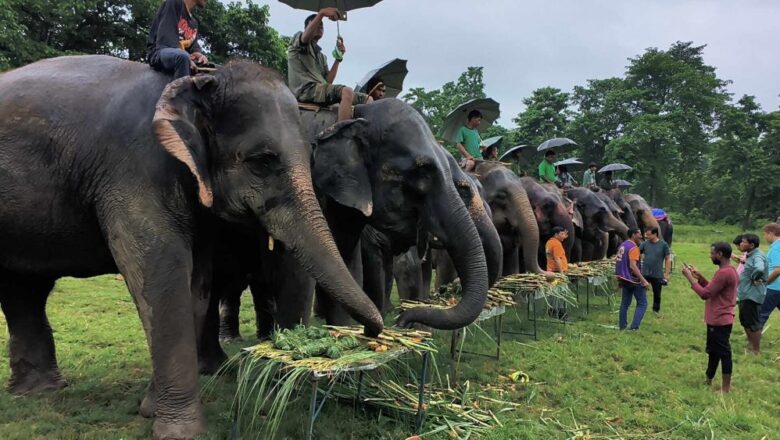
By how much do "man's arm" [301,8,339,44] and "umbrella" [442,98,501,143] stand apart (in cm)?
449

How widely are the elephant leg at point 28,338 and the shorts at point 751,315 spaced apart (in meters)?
7.91

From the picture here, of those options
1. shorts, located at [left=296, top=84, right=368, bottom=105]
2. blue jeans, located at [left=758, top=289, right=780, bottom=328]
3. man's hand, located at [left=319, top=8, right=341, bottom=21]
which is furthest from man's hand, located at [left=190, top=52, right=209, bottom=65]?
blue jeans, located at [left=758, top=289, right=780, bottom=328]

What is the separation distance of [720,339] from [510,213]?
3.30 m

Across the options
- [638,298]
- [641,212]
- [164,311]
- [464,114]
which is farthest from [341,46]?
[641,212]

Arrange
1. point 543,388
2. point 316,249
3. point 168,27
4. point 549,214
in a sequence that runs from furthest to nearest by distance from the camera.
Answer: point 549,214 → point 543,388 → point 168,27 → point 316,249

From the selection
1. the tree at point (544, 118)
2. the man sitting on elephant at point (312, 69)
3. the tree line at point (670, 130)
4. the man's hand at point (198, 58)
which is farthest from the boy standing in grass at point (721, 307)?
the tree at point (544, 118)

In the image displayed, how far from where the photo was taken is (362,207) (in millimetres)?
4469

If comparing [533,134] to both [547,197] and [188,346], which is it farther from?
[188,346]

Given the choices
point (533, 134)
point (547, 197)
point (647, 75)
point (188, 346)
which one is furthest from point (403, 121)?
point (647, 75)

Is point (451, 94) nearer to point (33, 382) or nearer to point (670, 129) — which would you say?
point (670, 129)

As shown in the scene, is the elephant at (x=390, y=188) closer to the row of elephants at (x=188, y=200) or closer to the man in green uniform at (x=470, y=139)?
the row of elephants at (x=188, y=200)

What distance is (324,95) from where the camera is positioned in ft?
17.2

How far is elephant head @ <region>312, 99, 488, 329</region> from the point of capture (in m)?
4.36

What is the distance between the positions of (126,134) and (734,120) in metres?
42.8
